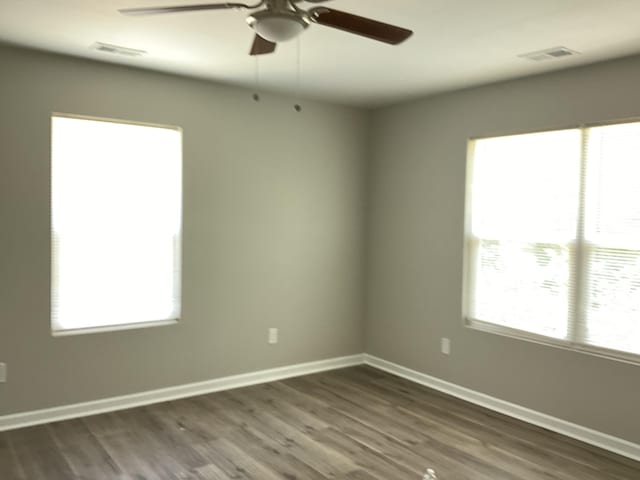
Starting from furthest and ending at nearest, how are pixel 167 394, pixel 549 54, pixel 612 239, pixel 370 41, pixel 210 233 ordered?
pixel 210 233 → pixel 167 394 → pixel 612 239 → pixel 549 54 → pixel 370 41

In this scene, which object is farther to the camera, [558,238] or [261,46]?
[558,238]

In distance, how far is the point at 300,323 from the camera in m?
5.14

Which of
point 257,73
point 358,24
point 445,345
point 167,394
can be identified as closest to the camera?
point 358,24

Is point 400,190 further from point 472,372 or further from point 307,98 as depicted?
point 472,372

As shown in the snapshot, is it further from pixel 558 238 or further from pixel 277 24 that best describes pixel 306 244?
pixel 277 24

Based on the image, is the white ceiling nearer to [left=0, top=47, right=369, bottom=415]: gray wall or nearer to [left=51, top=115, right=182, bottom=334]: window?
[left=0, top=47, right=369, bottom=415]: gray wall

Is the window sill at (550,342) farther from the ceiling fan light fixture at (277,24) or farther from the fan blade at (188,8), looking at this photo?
the fan blade at (188,8)

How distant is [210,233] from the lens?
4.52 m

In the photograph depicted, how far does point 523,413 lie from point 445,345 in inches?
33.4

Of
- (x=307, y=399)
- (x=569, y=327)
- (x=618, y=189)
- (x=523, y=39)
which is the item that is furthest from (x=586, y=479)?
(x=523, y=39)

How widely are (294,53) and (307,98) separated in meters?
1.43

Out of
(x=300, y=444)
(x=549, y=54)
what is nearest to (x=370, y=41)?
(x=549, y=54)

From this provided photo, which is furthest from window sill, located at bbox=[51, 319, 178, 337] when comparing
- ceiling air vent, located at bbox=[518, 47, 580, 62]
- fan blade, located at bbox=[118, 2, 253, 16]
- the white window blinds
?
ceiling air vent, located at bbox=[518, 47, 580, 62]

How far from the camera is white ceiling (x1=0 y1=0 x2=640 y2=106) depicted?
2.80m
